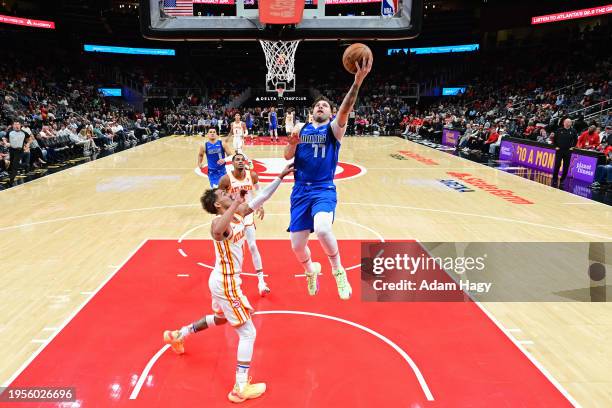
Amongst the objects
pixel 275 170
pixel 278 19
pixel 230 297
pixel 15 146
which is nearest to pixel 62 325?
pixel 230 297

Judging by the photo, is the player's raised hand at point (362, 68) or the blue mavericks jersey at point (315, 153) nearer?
the player's raised hand at point (362, 68)

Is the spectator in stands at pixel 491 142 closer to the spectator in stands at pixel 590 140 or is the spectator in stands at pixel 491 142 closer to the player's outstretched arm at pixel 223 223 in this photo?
the spectator in stands at pixel 590 140

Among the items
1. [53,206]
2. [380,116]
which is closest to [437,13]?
[380,116]

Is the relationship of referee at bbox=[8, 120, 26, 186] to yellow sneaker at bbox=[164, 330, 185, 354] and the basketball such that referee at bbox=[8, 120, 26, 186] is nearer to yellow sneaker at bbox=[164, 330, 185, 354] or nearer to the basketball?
yellow sneaker at bbox=[164, 330, 185, 354]

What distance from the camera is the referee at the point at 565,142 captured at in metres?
13.1

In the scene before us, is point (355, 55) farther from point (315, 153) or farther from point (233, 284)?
point (233, 284)

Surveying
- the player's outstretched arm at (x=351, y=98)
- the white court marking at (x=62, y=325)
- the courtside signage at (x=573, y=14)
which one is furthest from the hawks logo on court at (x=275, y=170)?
the courtside signage at (x=573, y=14)

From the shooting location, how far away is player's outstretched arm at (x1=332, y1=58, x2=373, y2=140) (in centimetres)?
397

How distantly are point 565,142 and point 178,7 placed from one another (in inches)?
500

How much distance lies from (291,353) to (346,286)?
0.87m

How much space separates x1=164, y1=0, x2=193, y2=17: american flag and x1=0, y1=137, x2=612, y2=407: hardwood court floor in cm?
520

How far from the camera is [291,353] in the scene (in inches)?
179

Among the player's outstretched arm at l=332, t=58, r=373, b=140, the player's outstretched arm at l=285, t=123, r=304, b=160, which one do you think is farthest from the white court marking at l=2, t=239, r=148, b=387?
the player's outstretched arm at l=332, t=58, r=373, b=140

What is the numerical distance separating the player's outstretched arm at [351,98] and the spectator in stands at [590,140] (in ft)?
42.5
